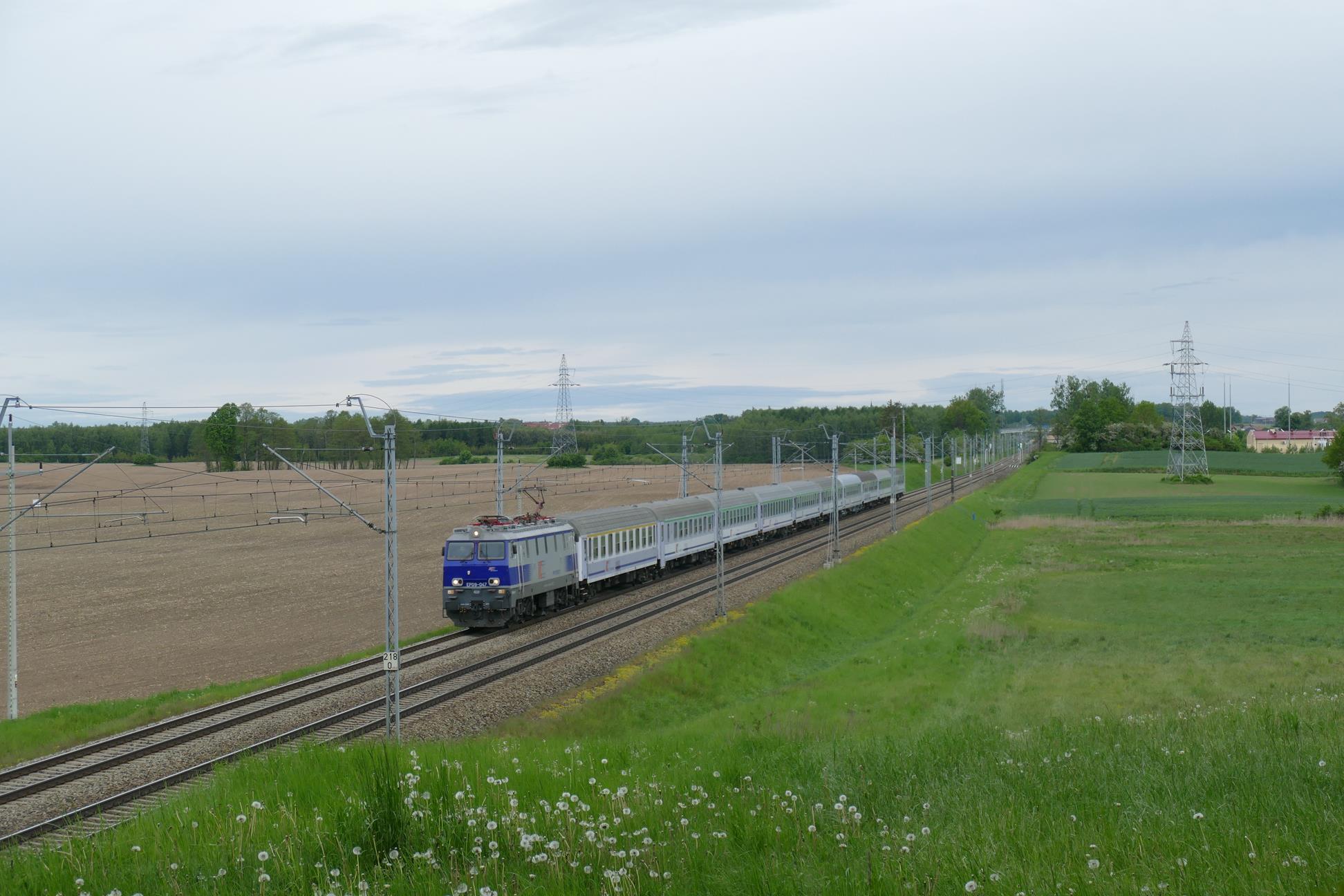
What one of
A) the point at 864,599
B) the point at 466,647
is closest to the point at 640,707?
the point at 466,647

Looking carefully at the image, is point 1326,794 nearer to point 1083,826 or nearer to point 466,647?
point 1083,826

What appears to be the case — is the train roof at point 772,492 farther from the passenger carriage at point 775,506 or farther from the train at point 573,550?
the train at point 573,550

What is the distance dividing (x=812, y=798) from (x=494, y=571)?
76.9 feet

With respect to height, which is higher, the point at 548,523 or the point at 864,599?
the point at 548,523

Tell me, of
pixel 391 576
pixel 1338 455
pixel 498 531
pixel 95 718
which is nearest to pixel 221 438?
pixel 498 531

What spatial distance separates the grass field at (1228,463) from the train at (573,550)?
101 meters

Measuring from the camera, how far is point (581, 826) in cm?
902

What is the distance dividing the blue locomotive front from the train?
0.9 inches

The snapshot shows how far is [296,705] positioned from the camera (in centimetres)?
2425

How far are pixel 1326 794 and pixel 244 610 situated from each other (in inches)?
1862

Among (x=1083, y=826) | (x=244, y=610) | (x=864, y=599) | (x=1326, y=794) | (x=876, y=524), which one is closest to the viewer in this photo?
(x=1083, y=826)

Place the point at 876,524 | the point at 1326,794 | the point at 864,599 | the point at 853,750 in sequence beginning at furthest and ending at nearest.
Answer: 1. the point at 876,524
2. the point at 864,599
3. the point at 853,750
4. the point at 1326,794

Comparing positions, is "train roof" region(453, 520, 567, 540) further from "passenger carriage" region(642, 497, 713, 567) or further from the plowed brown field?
"passenger carriage" region(642, 497, 713, 567)

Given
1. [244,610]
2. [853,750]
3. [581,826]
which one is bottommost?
[244,610]
